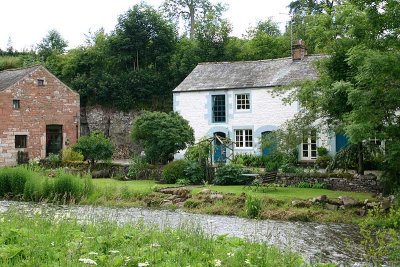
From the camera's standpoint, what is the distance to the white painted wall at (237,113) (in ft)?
102

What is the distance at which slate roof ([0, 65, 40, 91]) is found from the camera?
34.6 metres

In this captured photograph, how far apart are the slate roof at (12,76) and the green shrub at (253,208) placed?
2268cm

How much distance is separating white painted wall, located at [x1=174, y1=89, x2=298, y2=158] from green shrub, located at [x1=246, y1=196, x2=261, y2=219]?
1256cm

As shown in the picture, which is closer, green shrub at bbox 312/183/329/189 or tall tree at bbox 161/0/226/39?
green shrub at bbox 312/183/329/189

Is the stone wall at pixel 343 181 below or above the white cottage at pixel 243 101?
below

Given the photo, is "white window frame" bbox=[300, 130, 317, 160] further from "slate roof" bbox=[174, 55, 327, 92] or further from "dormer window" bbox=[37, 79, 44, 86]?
"dormer window" bbox=[37, 79, 44, 86]

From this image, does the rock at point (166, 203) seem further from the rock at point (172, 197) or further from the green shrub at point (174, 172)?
the green shrub at point (174, 172)

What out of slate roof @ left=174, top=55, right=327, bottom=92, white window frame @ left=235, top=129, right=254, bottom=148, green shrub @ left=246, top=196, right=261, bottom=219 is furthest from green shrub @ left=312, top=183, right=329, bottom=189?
white window frame @ left=235, top=129, right=254, bottom=148

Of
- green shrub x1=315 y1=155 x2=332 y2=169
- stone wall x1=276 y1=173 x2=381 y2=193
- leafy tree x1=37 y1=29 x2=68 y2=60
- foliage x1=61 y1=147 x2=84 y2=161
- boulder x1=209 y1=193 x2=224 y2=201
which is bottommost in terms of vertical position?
boulder x1=209 y1=193 x2=224 y2=201

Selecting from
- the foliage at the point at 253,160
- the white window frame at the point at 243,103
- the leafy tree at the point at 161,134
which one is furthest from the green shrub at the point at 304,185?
the white window frame at the point at 243,103

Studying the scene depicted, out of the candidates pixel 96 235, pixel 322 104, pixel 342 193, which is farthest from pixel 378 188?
pixel 96 235

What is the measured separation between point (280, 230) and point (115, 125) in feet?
91.1

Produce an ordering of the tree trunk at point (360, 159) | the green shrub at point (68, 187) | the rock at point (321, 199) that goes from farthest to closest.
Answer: the tree trunk at point (360, 159) → the green shrub at point (68, 187) → the rock at point (321, 199)

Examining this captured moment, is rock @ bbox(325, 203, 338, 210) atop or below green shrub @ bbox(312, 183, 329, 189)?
below
